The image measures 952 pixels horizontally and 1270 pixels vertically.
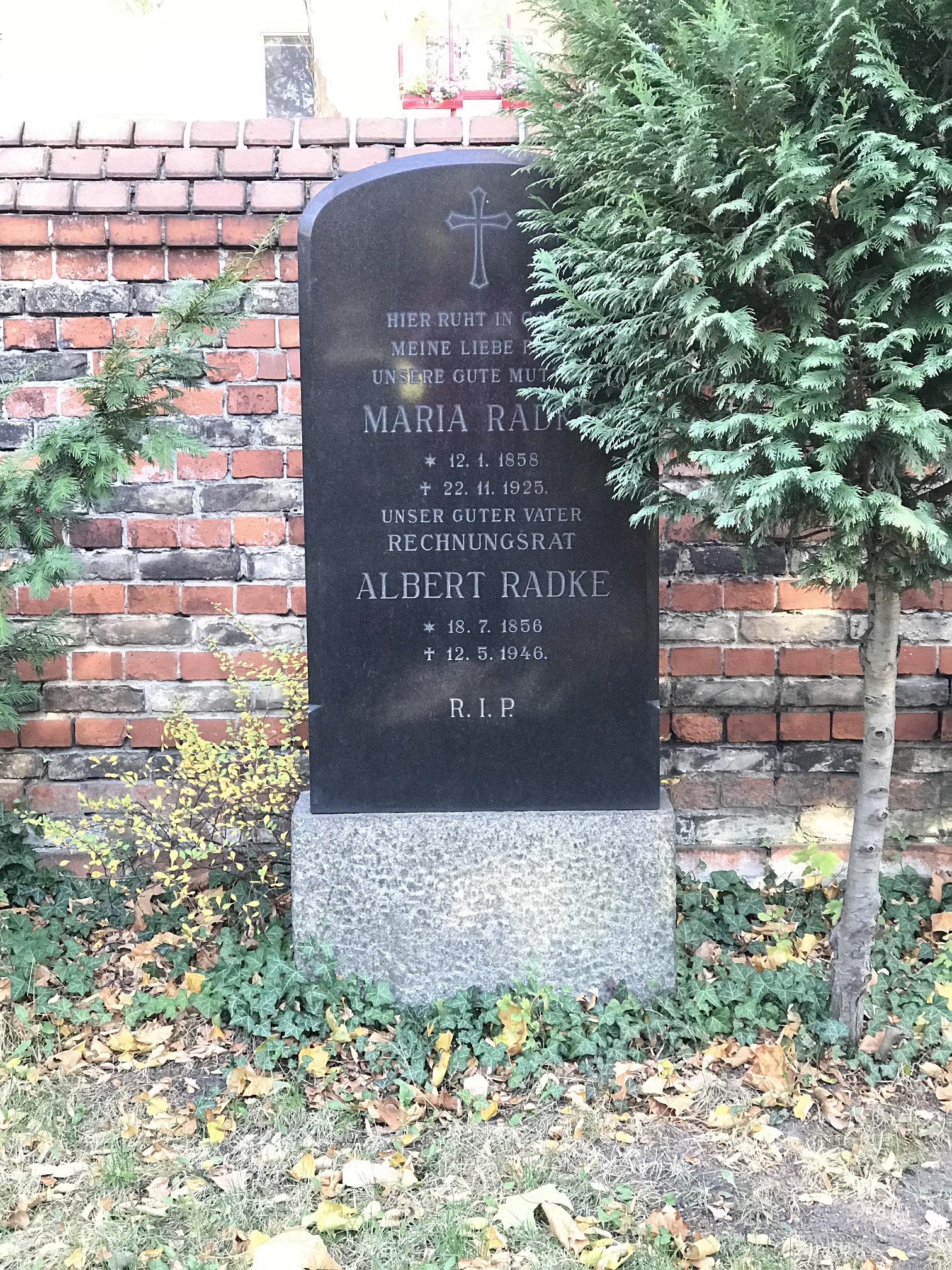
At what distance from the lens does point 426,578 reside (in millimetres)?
2660

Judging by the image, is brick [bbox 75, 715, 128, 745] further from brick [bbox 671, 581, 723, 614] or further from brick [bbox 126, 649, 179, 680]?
brick [bbox 671, 581, 723, 614]

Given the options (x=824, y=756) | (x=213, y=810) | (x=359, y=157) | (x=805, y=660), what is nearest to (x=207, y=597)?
(x=213, y=810)

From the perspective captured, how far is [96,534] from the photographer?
10.8 ft

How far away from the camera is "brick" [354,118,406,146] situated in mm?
3152

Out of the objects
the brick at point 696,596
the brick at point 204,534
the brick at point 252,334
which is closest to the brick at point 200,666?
the brick at point 204,534

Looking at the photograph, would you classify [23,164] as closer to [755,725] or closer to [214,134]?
[214,134]

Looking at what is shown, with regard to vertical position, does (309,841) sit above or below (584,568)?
below

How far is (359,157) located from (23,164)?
1073 millimetres

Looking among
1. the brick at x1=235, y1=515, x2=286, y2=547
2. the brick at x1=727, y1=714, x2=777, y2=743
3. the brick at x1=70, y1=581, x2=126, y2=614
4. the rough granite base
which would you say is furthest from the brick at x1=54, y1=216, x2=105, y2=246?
the brick at x1=727, y1=714, x2=777, y2=743

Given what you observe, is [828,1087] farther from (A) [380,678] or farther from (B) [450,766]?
(A) [380,678]

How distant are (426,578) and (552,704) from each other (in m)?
0.48

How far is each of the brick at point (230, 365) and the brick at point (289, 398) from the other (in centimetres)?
11

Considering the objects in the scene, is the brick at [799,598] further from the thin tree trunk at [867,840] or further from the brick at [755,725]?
the thin tree trunk at [867,840]

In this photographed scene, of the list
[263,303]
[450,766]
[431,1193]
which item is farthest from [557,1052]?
[263,303]
